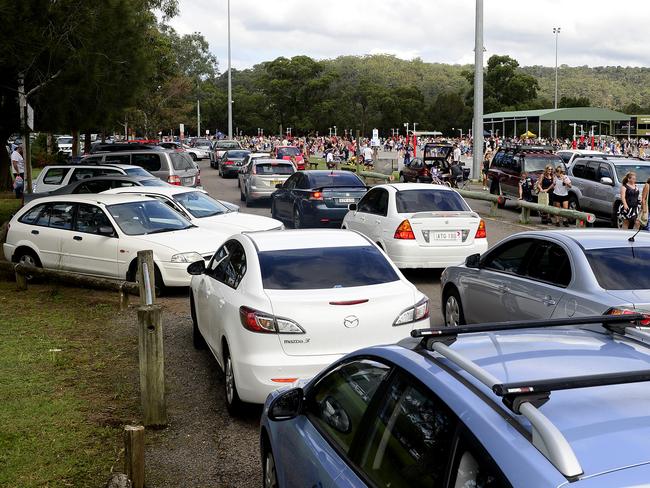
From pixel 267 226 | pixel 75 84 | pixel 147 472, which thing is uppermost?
pixel 75 84

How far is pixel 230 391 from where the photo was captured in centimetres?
754

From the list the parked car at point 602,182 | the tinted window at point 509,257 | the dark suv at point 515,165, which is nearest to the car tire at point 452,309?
the tinted window at point 509,257

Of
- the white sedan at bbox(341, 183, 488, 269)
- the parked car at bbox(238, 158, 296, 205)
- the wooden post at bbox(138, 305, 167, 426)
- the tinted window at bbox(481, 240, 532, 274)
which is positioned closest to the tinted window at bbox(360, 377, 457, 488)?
the wooden post at bbox(138, 305, 167, 426)

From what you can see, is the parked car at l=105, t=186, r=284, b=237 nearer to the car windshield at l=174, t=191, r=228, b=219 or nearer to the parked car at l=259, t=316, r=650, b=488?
the car windshield at l=174, t=191, r=228, b=219

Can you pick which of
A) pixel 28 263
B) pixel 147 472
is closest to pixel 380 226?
pixel 28 263

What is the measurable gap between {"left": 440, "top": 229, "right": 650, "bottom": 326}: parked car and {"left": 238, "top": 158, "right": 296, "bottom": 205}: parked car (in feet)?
62.8

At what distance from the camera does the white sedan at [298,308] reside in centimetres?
711

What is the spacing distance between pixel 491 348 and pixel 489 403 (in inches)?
25.7

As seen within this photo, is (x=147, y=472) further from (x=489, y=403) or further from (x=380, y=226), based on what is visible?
(x=380, y=226)

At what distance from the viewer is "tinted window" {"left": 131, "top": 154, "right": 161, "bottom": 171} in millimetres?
27266

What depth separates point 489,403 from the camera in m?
3.00

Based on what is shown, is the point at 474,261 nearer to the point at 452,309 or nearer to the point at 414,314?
the point at 452,309

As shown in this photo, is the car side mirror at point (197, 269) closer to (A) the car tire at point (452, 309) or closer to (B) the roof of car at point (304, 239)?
(B) the roof of car at point (304, 239)

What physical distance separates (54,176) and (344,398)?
20.3 m
